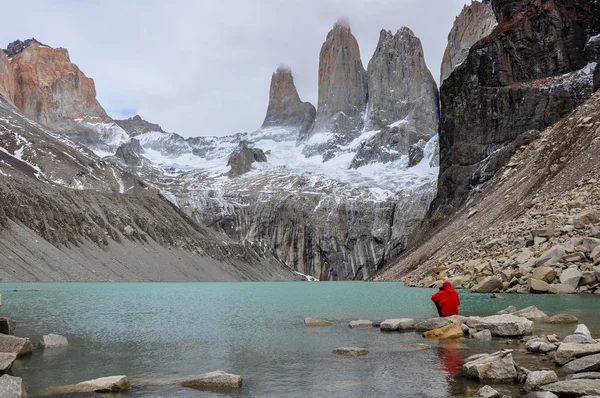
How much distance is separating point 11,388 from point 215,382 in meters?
4.34

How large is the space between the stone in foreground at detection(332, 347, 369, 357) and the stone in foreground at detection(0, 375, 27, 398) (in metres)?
9.11

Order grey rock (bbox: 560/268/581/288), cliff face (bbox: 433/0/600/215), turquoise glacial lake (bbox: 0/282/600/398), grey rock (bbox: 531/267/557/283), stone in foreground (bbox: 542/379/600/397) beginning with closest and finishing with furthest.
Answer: stone in foreground (bbox: 542/379/600/397) < turquoise glacial lake (bbox: 0/282/600/398) < grey rock (bbox: 560/268/581/288) < grey rock (bbox: 531/267/557/283) < cliff face (bbox: 433/0/600/215)

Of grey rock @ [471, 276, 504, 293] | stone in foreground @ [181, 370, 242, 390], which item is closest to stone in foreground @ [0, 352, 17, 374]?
stone in foreground @ [181, 370, 242, 390]

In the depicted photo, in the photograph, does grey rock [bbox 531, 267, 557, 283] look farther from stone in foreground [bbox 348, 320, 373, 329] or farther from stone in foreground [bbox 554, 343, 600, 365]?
stone in foreground [bbox 554, 343, 600, 365]

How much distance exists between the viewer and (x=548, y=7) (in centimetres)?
10319

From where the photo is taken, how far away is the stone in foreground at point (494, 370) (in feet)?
42.9

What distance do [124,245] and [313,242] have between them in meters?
96.9

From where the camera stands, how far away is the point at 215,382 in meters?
13.6

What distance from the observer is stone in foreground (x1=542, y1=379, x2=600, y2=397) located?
429 inches

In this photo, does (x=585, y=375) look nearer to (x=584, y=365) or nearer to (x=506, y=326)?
(x=584, y=365)

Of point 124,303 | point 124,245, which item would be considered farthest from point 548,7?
point 124,303

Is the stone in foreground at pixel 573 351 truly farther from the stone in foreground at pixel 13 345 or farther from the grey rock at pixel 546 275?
the grey rock at pixel 546 275

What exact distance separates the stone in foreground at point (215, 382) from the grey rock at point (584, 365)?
7.61 meters

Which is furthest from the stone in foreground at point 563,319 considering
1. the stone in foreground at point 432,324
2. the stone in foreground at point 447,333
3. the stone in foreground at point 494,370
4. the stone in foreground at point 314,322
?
the stone in foreground at point 494,370
